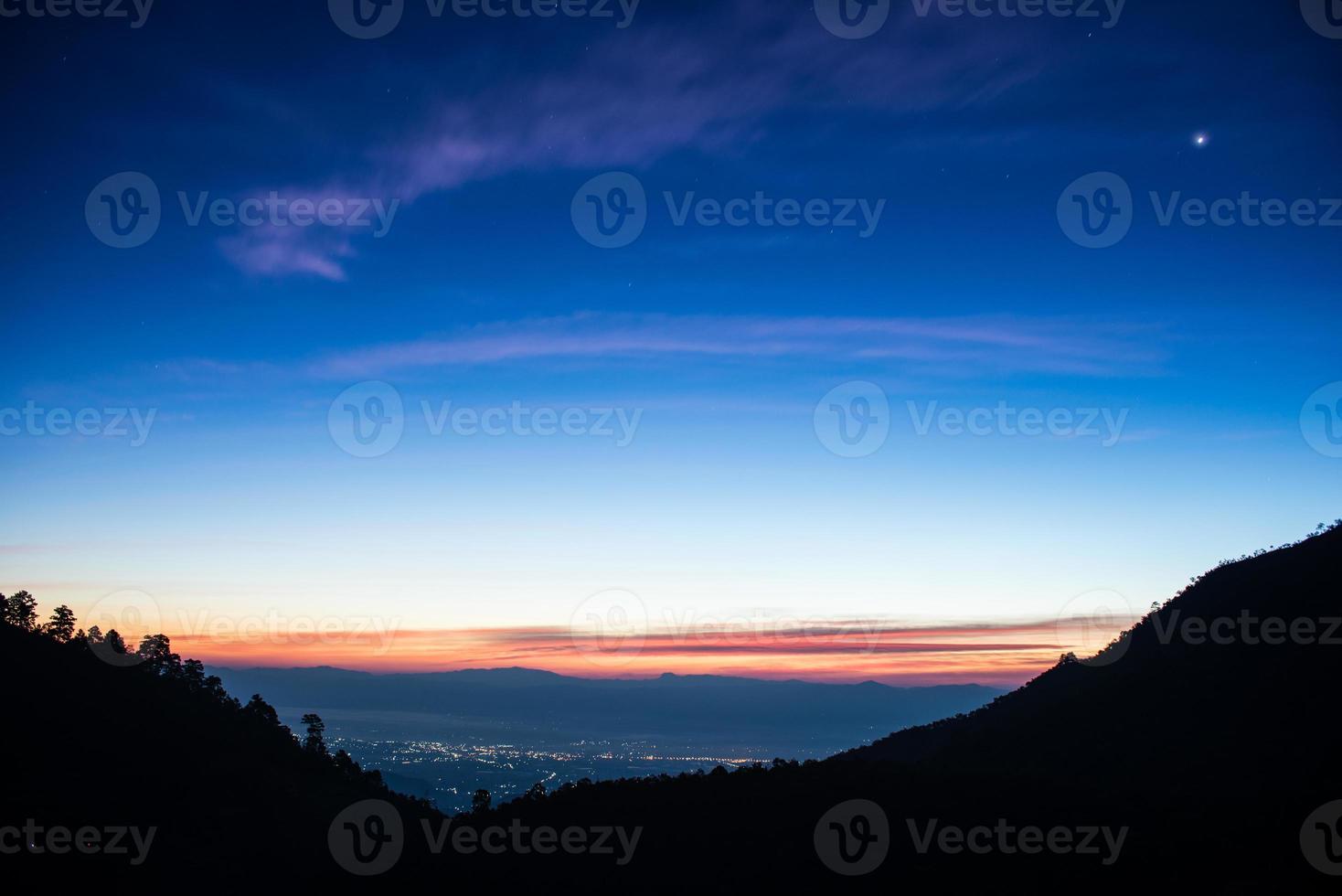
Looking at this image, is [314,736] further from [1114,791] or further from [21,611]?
[1114,791]

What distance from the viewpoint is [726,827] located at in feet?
113

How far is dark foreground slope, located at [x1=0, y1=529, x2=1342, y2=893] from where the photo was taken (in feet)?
96.0

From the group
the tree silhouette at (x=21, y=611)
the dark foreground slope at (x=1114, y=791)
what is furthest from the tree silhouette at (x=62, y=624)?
the dark foreground slope at (x=1114, y=791)

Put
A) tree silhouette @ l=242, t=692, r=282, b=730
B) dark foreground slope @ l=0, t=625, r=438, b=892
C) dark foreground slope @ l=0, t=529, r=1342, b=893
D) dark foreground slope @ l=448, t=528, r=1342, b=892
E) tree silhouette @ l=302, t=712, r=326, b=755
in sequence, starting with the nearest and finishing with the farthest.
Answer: dark foreground slope @ l=448, t=528, r=1342, b=892 → dark foreground slope @ l=0, t=529, r=1342, b=893 → dark foreground slope @ l=0, t=625, r=438, b=892 → tree silhouette @ l=302, t=712, r=326, b=755 → tree silhouette @ l=242, t=692, r=282, b=730

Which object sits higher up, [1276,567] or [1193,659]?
[1276,567]

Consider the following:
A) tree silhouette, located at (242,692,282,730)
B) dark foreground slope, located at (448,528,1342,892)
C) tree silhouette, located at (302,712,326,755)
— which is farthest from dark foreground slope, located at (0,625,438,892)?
dark foreground slope, located at (448,528,1342,892)

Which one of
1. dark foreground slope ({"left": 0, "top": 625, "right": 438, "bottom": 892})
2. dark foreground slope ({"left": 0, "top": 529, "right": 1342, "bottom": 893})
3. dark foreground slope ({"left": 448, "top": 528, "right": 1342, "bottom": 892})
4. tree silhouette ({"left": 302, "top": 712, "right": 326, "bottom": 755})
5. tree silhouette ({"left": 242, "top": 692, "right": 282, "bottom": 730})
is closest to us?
dark foreground slope ({"left": 448, "top": 528, "right": 1342, "bottom": 892})

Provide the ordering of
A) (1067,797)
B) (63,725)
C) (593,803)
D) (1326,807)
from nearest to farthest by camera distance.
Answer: (1326,807) → (1067,797) → (593,803) → (63,725)

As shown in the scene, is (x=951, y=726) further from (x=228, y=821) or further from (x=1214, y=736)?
(x=228, y=821)

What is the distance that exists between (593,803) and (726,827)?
26.8 feet

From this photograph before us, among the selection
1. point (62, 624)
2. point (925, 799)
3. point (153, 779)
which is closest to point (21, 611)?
point (62, 624)

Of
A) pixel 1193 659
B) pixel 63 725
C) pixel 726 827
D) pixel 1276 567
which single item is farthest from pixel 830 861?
pixel 63 725

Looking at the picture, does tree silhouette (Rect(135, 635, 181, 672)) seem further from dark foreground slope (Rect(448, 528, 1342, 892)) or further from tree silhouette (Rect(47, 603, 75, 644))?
dark foreground slope (Rect(448, 528, 1342, 892))

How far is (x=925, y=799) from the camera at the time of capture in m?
34.8
